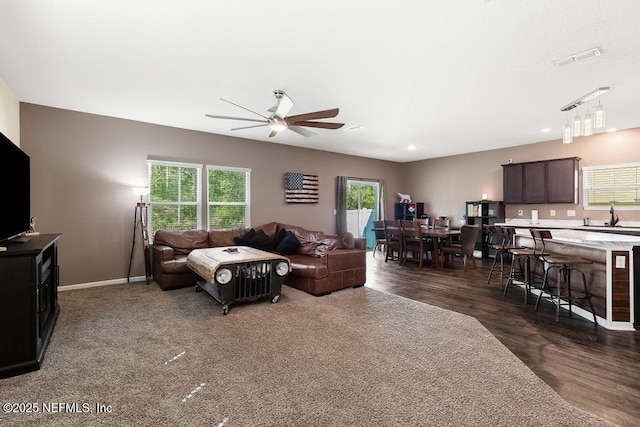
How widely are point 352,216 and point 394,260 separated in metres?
2.03

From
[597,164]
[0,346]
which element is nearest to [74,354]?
[0,346]

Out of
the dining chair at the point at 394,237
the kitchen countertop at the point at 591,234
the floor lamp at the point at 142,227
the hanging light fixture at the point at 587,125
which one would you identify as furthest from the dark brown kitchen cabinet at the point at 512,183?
the floor lamp at the point at 142,227

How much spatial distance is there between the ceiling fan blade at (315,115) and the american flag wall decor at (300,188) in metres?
3.30

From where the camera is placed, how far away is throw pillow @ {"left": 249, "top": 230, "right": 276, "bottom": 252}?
554cm

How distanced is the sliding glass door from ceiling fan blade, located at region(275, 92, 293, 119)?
498 centimetres

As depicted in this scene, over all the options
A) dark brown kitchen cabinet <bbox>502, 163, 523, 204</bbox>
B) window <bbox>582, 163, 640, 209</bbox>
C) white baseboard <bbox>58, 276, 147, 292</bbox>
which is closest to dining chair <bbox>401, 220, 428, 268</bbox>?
dark brown kitchen cabinet <bbox>502, 163, 523, 204</bbox>

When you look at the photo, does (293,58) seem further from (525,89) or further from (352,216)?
(352,216)

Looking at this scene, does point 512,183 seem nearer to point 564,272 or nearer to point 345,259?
point 564,272

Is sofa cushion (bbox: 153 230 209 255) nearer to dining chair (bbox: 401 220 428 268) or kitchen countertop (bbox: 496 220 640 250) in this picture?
dining chair (bbox: 401 220 428 268)

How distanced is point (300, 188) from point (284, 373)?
524 cm

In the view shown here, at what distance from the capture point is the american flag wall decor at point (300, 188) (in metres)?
7.02

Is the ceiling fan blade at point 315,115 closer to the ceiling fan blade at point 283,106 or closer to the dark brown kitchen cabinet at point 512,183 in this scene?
the ceiling fan blade at point 283,106

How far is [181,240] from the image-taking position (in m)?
5.21

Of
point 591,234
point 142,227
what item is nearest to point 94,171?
point 142,227
